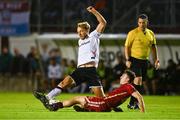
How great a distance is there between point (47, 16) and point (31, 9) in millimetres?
947

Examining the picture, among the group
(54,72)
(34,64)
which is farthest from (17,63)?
(54,72)

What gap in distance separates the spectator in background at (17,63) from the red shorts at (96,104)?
19.7 meters

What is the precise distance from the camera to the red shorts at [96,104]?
19297mm

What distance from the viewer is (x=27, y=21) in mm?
39031

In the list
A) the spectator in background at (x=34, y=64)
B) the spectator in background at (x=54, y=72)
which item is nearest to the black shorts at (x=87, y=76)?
the spectator in background at (x=54, y=72)

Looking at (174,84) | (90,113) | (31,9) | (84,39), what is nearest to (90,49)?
(84,39)

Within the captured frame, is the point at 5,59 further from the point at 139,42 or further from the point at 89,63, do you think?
the point at 89,63

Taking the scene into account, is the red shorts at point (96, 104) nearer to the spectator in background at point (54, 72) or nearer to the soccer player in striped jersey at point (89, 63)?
the soccer player in striped jersey at point (89, 63)

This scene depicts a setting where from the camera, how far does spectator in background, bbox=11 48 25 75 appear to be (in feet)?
128

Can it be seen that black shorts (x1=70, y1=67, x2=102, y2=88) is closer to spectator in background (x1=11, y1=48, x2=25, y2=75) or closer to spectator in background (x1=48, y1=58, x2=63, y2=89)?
spectator in background (x1=48, y1=58, x2=63, y2=89)

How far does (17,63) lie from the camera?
39094 mm

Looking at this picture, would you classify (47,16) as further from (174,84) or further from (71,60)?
(174,84)

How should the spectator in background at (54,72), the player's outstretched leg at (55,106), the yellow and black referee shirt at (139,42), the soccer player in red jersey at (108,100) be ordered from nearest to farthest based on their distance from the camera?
the soccer player in red jersey at (108,100) → the player's outstretched leg at (55,106) → the yellow and black referee shirt at (139,42) → the spectator in background at (54,72)

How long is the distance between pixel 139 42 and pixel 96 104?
3556 mm
